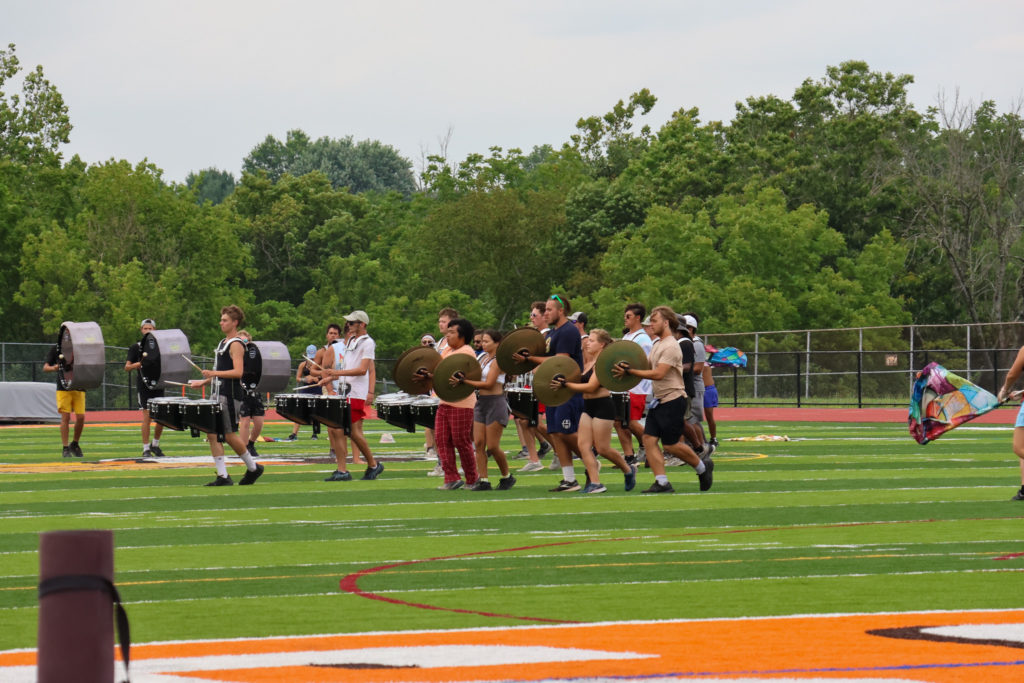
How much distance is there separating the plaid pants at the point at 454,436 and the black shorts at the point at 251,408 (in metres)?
6.37

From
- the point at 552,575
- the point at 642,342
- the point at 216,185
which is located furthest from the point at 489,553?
the point at 216,185

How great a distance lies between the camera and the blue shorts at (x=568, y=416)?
1800cm

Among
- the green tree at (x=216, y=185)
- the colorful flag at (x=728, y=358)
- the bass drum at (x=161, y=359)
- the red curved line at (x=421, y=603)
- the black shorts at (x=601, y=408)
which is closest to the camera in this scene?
the red curved line at (x=421, y=603)

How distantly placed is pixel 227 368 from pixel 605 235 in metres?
59.8

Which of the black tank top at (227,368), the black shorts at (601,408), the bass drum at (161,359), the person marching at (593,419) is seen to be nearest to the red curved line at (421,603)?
the person marching at (593,419)

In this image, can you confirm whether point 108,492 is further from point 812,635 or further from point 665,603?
point 812,635

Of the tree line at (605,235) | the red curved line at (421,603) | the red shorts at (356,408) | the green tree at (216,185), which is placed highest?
the green tree at (216,185)

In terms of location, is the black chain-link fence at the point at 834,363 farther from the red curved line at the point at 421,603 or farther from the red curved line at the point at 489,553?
the red curved line at the point at 421,603

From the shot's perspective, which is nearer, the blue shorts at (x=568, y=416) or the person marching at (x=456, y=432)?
the blue shorts at (x=568, y=416)

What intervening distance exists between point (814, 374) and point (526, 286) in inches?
1347

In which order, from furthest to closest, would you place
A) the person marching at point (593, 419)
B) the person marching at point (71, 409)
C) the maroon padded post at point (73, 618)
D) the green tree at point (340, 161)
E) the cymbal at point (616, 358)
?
the green tree at point (340, 161) → the person marching at point (71, 409) → the person marching at point (593, 419) → the cymbal at point (616, 358) → the maroon padded post at point (73, 618)

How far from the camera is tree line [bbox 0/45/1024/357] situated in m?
64.2

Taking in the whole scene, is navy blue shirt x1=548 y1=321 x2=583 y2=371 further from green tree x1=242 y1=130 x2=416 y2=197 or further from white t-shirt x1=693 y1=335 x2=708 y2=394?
green tree x1=242 y1=130 x2=416 y2=197

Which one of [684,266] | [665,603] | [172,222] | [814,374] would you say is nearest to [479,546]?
[665,603]
